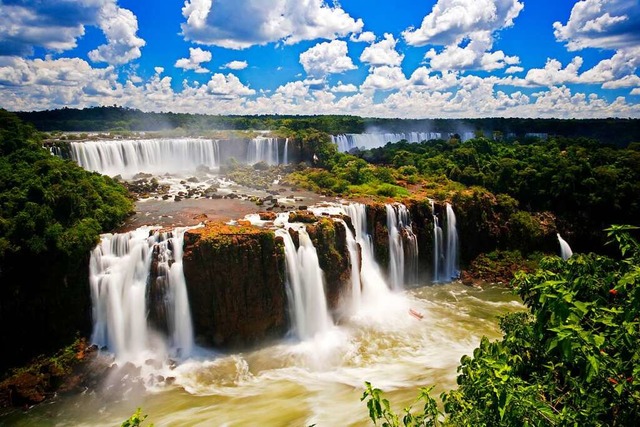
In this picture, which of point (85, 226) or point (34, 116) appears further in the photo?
point (34, 116)

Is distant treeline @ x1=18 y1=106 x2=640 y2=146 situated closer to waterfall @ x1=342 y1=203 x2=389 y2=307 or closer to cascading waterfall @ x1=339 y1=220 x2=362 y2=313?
waterfall @ x1=342 y1=203 x2=389 y2=307

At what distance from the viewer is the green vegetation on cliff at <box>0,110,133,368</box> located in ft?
56.1

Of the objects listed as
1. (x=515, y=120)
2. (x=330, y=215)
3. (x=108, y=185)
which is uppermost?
(x=515, y=120)

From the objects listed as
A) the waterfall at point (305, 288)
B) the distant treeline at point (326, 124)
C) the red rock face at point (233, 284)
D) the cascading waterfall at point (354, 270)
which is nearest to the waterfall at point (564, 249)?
the cascading waterfall at point (354, 270)

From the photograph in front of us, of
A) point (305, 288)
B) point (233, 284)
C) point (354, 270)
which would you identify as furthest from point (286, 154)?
point (233, 284)

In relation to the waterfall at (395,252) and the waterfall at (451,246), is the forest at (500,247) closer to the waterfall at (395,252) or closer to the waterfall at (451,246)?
the waterfall at (451,246)

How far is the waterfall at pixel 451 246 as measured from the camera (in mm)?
30000

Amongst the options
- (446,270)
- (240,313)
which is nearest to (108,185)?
(240,313)

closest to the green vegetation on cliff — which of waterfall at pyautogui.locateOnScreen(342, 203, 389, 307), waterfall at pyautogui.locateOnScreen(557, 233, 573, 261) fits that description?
waterfall at pyautogui.locateOnScreen(342, 203, 389, 307)

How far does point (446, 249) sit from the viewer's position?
2998 centimetres

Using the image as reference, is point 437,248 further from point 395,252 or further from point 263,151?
point 263,151

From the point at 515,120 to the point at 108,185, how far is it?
92.9 m

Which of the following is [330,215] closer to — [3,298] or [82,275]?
[82,275]

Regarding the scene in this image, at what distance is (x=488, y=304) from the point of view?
83.4 feet
